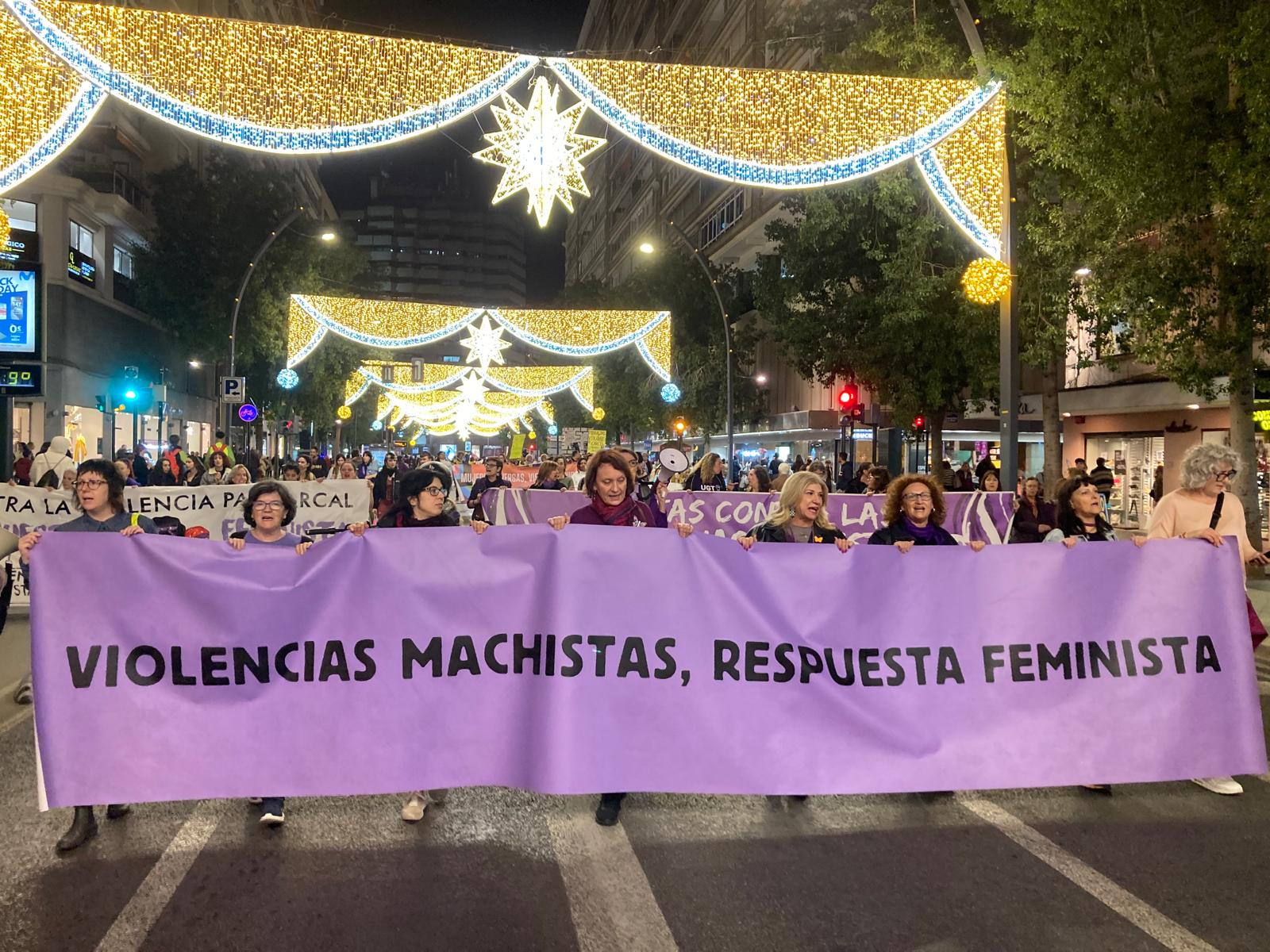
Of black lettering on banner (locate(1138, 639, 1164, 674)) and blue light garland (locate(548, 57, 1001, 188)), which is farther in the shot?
blue light garland (locate(548, 57, 1001, 188))

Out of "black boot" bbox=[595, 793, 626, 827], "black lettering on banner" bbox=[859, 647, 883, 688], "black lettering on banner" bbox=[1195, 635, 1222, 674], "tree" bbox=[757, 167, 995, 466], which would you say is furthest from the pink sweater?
"tree" bbox=[757, 167, 995, 466]

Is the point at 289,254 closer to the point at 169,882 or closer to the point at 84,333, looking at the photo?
the point at 84,333

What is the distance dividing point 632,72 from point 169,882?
25.7 feet

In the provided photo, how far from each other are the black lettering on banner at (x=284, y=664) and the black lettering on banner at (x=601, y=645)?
1.37 meters

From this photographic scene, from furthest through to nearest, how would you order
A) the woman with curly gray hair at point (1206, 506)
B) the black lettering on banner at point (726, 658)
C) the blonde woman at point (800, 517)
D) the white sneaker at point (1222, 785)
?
the woman with curly gray hair at point (1206, 506), the blonde woman at point (800, 517), the white sneaker at point (1222, 785), the black lettering on banner at point (726, 658)

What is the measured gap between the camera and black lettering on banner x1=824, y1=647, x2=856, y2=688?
16.3ft

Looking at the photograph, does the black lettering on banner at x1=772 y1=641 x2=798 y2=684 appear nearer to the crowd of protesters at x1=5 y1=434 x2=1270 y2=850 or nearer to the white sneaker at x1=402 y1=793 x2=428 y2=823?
the crowd of protesters at x1=5 y1=434 x2=1270 y2=850

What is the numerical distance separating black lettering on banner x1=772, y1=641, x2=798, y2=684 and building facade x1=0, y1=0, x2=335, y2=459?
2145cm

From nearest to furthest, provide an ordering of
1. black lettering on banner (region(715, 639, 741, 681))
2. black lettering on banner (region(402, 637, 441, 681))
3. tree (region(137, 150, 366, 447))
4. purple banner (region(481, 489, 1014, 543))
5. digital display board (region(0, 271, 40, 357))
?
black lettering on banner (region(402, 637, 441, 681))
black lettering on banner (region(715, 639, 741, 681))
purple banner (region(481, 489, 1014, 543))
digital display board (region(0, 271, 40, 357))
tree (region(137, 150, 366, 447))

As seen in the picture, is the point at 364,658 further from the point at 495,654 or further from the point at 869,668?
the point at 869,668

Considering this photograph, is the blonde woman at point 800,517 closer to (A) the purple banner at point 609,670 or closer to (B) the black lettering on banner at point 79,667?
(A) the purple banner at point 609,670

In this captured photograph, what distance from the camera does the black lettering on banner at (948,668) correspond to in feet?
16.6

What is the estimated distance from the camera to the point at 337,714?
4.70 m

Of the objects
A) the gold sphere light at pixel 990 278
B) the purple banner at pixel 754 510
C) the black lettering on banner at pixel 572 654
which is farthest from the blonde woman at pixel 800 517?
the gold sphere light at pixel 990 278
